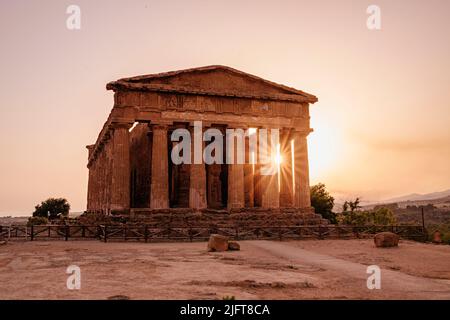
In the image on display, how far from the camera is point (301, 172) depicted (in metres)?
33.8

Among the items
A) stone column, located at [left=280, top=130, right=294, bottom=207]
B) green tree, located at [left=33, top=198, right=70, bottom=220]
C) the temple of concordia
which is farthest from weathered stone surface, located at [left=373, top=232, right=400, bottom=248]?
green tree, located at [left=33, top=198, right=70, bottom=220]

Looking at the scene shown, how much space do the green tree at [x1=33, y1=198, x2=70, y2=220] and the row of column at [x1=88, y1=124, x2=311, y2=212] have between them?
Answer: 4041cm

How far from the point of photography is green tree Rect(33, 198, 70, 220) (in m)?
73.6

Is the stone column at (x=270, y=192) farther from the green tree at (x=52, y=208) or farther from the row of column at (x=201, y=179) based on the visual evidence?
the green tree at (x=52, y=208)

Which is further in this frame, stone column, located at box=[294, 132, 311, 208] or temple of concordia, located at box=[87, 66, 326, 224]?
stone column, located at box=[294, 132, 311, 208]

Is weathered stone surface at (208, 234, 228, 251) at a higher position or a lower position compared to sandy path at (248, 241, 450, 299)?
higher

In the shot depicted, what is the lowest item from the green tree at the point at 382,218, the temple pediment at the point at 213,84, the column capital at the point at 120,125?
the green tree at the point at 382,218

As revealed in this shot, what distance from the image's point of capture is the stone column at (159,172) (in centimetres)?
2934

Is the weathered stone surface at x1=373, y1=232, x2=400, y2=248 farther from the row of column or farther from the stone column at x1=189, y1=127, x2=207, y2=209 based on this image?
the stone column at x1=189, y1=127, x2=207, y2=209

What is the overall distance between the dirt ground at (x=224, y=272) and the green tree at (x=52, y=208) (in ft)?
188

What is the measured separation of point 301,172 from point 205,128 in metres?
8.38

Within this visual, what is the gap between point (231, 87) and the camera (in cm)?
3231

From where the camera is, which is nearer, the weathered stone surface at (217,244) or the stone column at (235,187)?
the weathered stone surface at (217,244)

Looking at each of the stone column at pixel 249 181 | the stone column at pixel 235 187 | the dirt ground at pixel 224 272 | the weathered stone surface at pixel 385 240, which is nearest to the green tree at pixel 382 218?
the stone column at pixel 249 181
